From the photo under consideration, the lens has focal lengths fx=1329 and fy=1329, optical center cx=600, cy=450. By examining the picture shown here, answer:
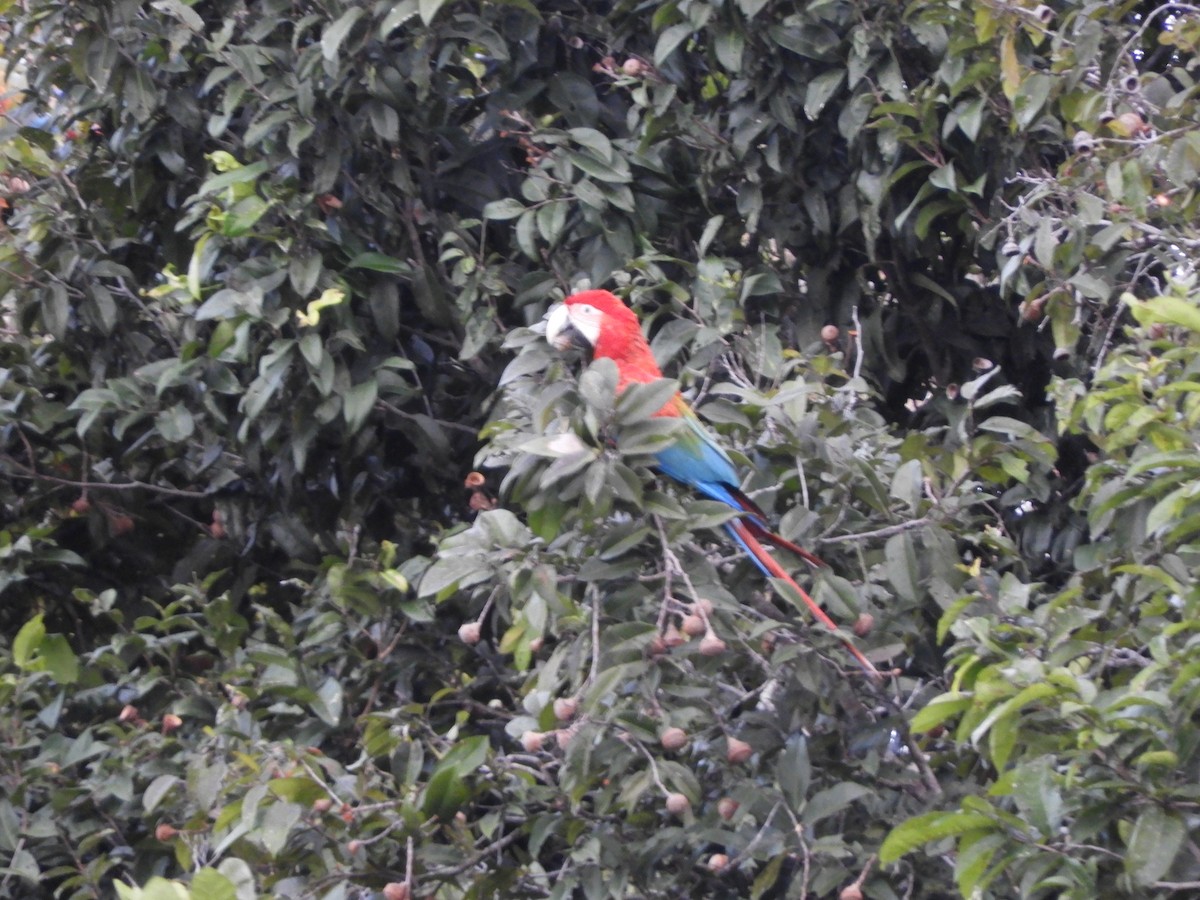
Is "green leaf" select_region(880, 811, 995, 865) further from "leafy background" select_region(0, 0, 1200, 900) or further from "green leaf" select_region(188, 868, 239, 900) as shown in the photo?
"green leaf" select_region(188, 868, 239, 900)

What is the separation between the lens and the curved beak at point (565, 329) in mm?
2557

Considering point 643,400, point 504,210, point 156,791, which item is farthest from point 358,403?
point 643,400

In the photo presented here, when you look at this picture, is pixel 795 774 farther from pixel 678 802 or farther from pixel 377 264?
pixel 377 264

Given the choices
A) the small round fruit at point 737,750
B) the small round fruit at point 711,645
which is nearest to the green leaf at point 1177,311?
the small round fruit at point 711,645

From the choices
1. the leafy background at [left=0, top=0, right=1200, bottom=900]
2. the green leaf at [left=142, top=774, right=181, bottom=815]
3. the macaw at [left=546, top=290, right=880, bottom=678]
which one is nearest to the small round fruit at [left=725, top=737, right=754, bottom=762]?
the leafy background at [left=0, top=0, right=1200, bottom=900]

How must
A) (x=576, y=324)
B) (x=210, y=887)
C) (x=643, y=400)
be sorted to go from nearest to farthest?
1. (x=210, y=887)
2. (x=643, y=400)
3. (x=576, y=324)

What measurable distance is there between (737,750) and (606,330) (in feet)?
3.42

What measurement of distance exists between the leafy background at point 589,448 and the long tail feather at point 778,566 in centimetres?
3

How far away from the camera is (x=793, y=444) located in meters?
2.31

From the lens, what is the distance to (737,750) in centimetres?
205

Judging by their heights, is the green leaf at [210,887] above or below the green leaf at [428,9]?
below

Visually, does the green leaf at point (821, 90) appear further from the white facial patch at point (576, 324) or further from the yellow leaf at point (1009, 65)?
the white facial patch at point (576, 324)

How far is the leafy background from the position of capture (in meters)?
2.01

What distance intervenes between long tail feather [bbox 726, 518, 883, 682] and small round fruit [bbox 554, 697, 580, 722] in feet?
1.30
